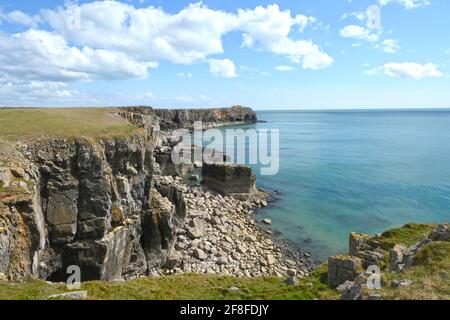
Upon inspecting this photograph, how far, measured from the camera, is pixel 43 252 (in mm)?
22828

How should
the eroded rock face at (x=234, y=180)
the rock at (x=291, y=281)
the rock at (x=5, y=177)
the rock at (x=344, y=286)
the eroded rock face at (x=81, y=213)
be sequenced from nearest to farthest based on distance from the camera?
the rock at (x=344, y=286) → the rock at (x=291, y=281) → the rock at (x=5, y=177) → the eroded rock face at (x=81, y=213) → the eroded rock face at (x=234, y=180)

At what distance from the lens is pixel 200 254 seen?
34219 millimetres

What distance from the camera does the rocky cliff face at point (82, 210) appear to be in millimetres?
20328

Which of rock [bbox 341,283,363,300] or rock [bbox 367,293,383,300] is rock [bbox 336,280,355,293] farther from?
rock [bbox 367,293,383,300]

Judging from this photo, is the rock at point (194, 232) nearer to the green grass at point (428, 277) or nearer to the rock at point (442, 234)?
the rock at point (442, 234)

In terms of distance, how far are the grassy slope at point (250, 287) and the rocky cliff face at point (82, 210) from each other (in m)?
5.14

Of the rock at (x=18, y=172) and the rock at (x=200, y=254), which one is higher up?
the rock at (x=18, y=172)

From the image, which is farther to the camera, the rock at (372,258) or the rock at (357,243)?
the rock at (357,243)

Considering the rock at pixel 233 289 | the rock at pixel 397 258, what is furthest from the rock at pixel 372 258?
the rock at pixel 233 289

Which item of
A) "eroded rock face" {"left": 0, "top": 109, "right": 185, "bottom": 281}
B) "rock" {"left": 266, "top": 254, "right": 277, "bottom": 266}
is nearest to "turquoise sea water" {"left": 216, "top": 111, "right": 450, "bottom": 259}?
"rock" {"left": 266, "top": 254, "right": 277, "bottom": 266}

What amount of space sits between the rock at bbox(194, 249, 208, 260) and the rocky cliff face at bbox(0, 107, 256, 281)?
3160mm
